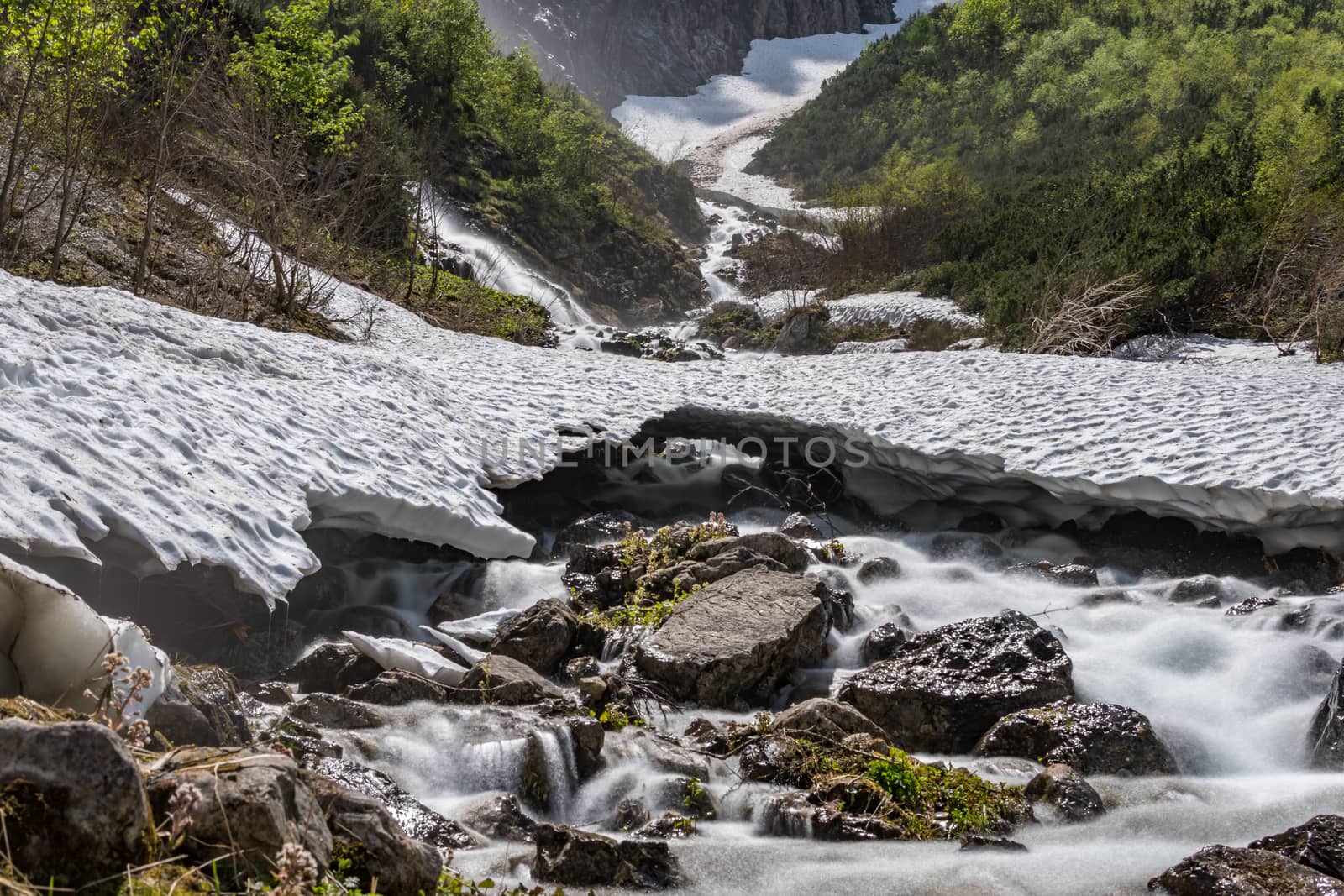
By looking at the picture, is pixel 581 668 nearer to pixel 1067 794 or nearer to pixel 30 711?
pixel 1067 794

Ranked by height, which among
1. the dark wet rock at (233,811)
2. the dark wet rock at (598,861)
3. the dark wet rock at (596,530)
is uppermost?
the dark wet rock at (233,811)

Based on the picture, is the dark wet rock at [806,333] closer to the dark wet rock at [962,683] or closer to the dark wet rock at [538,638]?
the dark wet rock at [962,683]

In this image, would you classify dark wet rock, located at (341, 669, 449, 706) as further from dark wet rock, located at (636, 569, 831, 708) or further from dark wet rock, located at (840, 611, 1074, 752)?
dark wet rock, located at (840, 611, 1074, 752)

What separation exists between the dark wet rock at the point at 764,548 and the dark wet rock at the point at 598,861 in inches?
135

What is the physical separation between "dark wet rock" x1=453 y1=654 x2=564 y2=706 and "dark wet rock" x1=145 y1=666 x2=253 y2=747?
1093 mm

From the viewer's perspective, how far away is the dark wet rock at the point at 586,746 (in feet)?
13.6

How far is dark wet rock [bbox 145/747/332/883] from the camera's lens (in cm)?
201

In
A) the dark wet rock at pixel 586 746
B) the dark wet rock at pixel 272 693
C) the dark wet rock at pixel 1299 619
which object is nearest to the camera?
the dark wet rock at pixel 586 746

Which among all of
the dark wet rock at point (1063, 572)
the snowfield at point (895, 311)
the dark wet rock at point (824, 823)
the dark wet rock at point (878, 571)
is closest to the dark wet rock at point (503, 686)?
the dark wet rock at point (824, 823)

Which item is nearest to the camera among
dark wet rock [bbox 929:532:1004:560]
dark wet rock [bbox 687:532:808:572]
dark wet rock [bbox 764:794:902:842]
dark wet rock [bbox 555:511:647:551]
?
dark wet rock [bbox 764:794:902:842]

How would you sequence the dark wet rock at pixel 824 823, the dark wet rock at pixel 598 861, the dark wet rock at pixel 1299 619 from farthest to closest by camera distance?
the dark wet rock at pixel 1299 619 < the dark wet rock at pixel 824 823 < the dark wet rock at pixel 598 861

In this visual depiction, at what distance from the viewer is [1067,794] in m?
4.08

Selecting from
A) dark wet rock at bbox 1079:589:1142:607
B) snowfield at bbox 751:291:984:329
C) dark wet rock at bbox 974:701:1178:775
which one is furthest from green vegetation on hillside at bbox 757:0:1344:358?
dark wet rock at bbox 974:701:1178:775

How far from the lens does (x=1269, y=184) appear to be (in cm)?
1627
